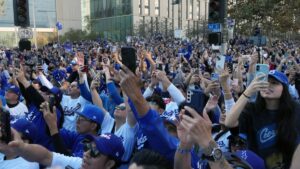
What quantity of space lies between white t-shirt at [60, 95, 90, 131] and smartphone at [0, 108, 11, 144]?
294 centimetres

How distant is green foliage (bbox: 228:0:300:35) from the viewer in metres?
20.9

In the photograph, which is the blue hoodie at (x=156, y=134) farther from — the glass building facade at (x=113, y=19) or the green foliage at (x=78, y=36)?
the glass building facade at (x=113, y=19)

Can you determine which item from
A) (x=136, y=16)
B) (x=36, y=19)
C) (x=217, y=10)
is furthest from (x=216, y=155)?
(x=36, y=19)

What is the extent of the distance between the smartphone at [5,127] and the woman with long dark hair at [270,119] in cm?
197

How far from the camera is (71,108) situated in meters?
7.13

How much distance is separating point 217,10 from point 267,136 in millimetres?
6270

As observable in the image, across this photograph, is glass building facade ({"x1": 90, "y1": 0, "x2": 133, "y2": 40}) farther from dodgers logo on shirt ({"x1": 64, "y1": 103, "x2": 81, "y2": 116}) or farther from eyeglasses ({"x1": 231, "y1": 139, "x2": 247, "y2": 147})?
eyeglasses ({"x1": 231, "y1": 139, "x2": 247, "y2": 147})

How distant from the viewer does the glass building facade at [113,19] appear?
238ft

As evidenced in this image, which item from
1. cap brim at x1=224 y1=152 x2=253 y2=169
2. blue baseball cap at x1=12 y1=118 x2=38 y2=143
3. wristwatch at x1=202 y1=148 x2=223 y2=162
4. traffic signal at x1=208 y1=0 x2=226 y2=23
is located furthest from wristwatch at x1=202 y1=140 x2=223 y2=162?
traffic signal at x1=208 y1=0 x2=226 y2=23

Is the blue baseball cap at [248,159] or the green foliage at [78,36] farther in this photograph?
the green foliage at [78,36]

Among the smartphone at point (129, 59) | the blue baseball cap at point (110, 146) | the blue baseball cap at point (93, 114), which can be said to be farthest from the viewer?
the blue baseball cap at point (93, 114)

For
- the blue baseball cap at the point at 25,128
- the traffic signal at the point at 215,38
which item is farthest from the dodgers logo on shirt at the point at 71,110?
the traffic signal at the point at 215,38

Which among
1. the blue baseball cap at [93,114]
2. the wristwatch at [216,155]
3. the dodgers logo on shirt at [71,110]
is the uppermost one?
the wristwatch at [216,155]

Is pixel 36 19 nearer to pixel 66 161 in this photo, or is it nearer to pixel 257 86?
pixel 66 161
